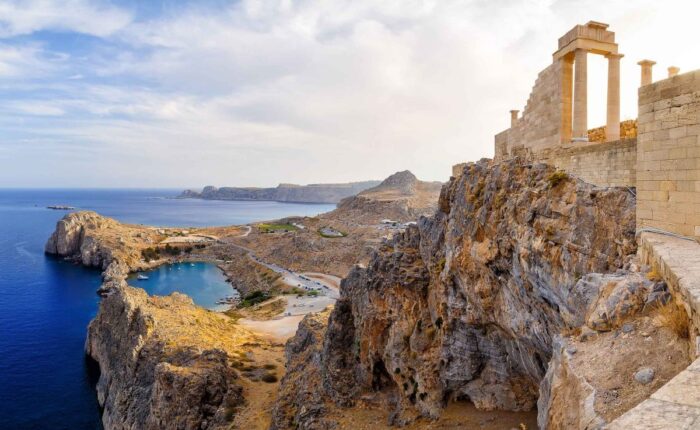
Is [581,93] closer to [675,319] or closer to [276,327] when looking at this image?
[675,319]

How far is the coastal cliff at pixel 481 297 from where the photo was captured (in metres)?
10.2

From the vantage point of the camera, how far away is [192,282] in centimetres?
7325

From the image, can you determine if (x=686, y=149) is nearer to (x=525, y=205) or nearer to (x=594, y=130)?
(x=525, y=205)

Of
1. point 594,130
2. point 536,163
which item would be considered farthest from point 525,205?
point 594,130

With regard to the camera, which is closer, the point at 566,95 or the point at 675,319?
the point at 675,319

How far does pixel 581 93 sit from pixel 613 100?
129 cm

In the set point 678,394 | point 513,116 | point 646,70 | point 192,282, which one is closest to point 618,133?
point 646,70

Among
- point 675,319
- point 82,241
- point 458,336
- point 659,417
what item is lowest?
point 82,241

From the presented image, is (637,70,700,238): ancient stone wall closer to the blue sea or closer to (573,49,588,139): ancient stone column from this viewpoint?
(573,49,588,139): ancient stone column

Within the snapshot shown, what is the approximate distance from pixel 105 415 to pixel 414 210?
82.1 m

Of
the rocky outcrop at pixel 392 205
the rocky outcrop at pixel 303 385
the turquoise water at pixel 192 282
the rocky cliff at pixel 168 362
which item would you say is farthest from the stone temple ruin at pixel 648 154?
the rocky outcrop at pixel 392 205

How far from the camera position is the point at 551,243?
1148cm

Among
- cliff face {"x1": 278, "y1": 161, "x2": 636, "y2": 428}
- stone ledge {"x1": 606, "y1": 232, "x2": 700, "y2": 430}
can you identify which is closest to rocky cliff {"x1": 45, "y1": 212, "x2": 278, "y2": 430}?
cliff face {"x1": 278, "y1": 161, "x2": 636, "y2": 428}

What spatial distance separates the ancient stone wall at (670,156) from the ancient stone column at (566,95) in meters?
6.37
